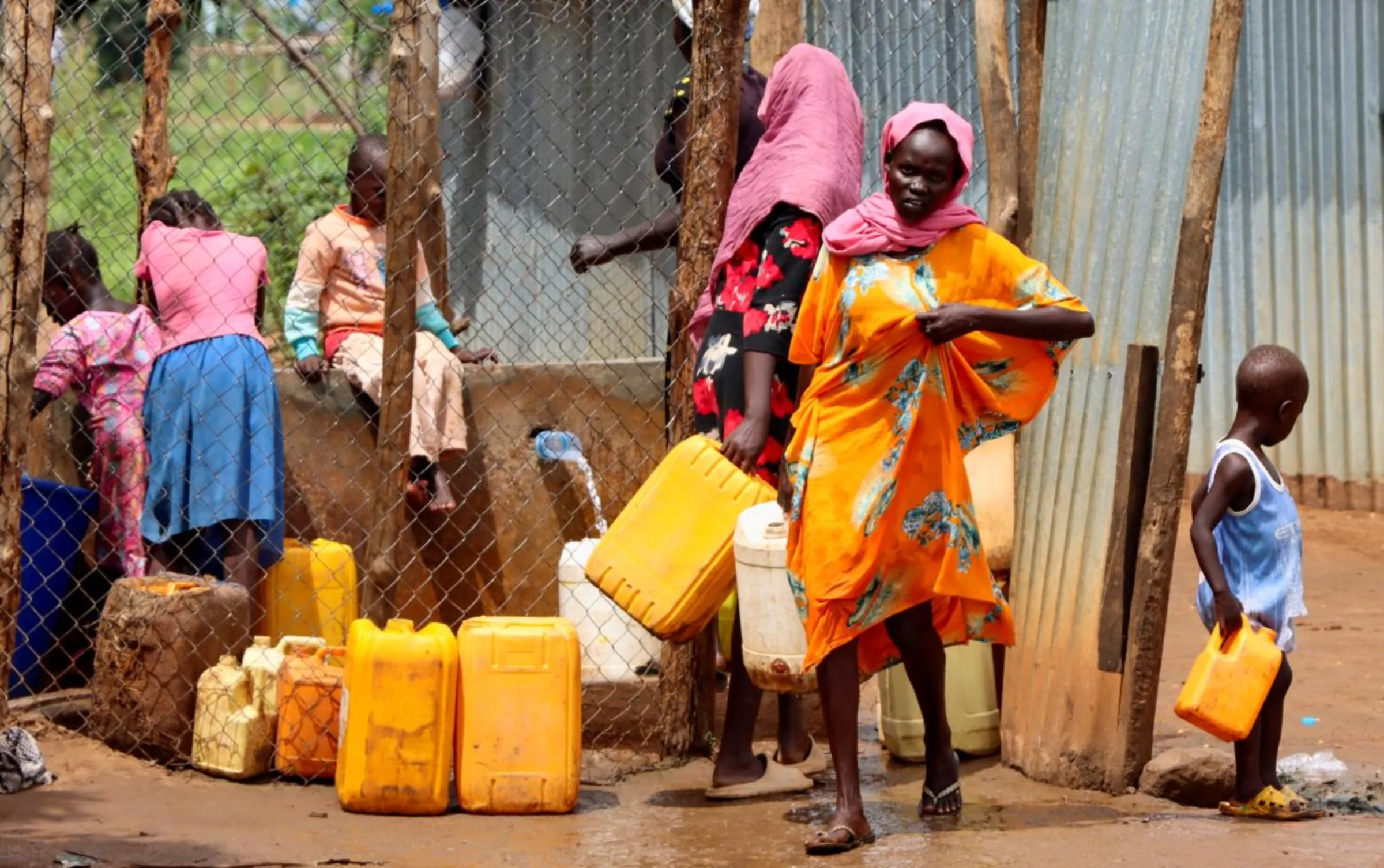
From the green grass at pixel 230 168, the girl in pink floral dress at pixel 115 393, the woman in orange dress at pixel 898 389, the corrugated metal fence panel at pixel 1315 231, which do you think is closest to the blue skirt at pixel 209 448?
the girl in pink floral dress at pixel 115 393

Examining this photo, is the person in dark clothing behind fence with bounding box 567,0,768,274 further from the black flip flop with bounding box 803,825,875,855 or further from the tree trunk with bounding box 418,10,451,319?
A: the black flip flop with bounding box 803,825,875,855

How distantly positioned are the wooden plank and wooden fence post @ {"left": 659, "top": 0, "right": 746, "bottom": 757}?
4.05 feet

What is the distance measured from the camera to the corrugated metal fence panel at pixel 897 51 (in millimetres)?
7785

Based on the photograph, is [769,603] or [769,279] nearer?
[769,603]

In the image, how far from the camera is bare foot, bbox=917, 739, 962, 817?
434cm

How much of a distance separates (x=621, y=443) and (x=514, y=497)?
421 mm

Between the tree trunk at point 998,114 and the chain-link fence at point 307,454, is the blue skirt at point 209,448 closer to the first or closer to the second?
A: the chain-link fence at point 307,454

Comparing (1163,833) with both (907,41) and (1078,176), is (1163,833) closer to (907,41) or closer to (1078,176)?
(1078,176)

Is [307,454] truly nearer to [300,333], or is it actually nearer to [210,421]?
[300,333]

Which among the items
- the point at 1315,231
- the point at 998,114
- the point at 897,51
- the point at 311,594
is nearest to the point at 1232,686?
the point at 998,114

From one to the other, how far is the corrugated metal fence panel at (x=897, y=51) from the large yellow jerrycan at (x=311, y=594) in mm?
3301

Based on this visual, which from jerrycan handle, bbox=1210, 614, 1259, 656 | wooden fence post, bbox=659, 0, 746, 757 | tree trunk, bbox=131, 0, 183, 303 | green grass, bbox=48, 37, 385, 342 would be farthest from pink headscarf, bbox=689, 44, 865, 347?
green grass, bbox=48, 37, 385, 342

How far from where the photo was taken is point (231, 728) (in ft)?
16.1

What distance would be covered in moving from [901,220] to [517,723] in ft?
5.51
